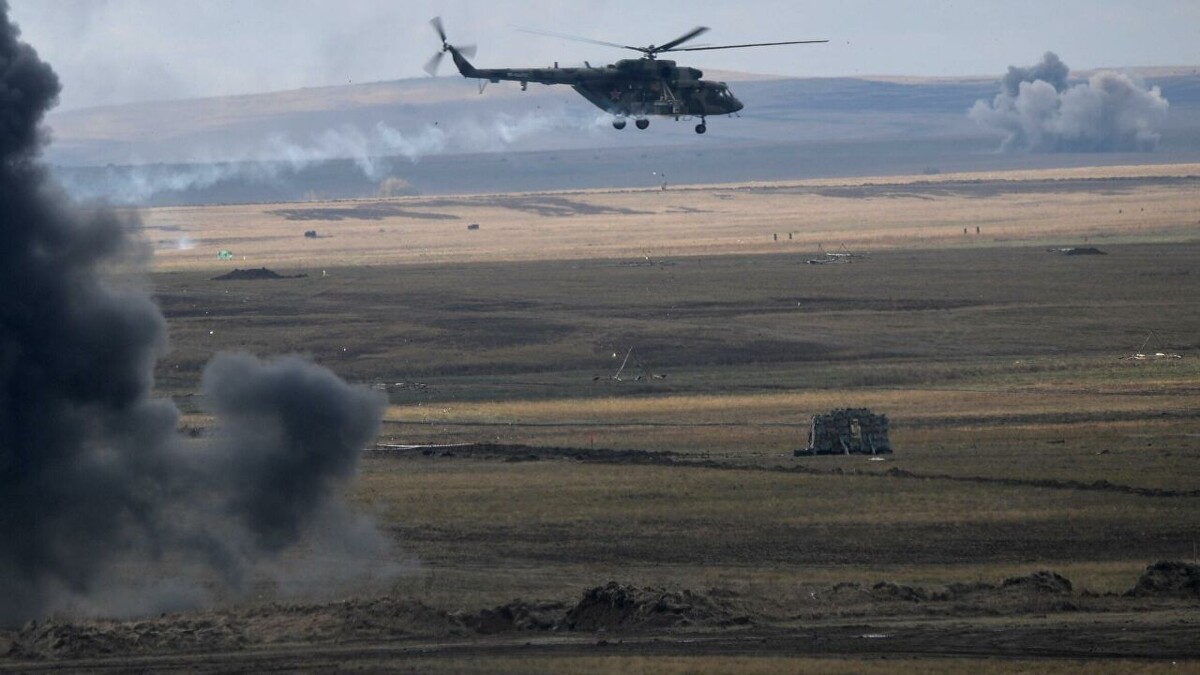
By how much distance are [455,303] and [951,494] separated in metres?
67.7

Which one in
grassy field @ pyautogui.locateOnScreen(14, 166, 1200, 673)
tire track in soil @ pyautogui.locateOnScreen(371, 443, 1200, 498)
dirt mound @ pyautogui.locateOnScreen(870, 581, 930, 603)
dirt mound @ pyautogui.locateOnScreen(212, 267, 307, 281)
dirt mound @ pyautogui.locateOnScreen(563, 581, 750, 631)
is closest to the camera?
dirt mound @ pyautogui.locateOnScreen(563, 581, 750, 631)

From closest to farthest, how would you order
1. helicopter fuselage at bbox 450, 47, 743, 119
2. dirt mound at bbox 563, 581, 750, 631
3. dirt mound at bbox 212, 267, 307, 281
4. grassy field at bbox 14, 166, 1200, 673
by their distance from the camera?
dirt mound at bbox 563, 581, 750, 631, grassy field at bbox 14, 166, 1200, 673, helicopter fuselage at bbox 450, 47, 743, 119, dirt mound at bbox 212, 267, 307, 281

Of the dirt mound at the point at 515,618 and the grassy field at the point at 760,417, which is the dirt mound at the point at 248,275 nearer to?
the grassy field at the point at 760,417

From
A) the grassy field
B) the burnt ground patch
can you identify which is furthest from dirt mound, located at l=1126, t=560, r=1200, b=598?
the burnt ground patch

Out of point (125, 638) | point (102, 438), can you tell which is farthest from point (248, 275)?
point (125, 638)

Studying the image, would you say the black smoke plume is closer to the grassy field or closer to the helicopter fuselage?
the grassy field

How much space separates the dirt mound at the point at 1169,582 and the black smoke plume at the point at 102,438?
64.8 ft

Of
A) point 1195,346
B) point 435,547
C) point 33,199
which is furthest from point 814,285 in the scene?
point 33,199

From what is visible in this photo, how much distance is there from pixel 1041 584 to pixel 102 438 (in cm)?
2176

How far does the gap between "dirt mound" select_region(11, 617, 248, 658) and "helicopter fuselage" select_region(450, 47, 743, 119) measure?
37328 millimetres

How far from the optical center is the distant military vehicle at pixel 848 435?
64.7m

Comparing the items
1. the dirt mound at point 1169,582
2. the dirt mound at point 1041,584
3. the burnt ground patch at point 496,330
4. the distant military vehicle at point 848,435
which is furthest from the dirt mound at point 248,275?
the dirt mound at point 1169,582

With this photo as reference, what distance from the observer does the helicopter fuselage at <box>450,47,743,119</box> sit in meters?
74.7

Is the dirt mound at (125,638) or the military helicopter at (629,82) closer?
the dirt mound at (125,638)
